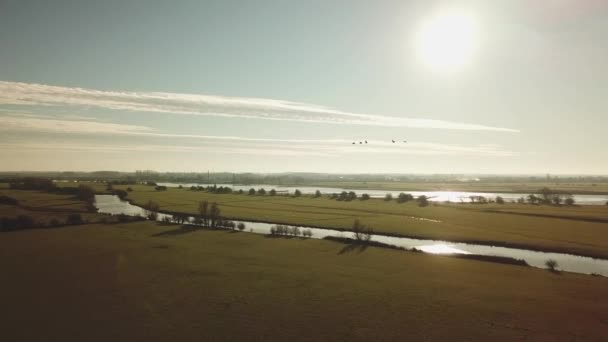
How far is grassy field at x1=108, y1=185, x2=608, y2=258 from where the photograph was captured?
2032 inches

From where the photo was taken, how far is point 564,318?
24.2m

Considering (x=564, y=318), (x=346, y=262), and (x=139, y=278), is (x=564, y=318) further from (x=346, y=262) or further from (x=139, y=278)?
(x=139, y=278)

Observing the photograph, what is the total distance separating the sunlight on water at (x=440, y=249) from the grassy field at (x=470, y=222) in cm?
474

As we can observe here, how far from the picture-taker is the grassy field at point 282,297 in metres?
22.3

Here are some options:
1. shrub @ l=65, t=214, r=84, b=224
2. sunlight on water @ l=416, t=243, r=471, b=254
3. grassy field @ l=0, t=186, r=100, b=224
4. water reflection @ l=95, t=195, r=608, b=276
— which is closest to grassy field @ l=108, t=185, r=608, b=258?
water reflection @ l=95, t=195, r=608, b=276

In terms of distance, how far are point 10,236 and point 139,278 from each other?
3342 centimetres

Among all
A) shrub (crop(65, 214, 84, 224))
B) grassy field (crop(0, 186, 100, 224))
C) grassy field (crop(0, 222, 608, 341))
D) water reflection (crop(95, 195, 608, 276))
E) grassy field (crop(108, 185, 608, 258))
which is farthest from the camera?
grassy field (crop(0, 186, 100, 224))

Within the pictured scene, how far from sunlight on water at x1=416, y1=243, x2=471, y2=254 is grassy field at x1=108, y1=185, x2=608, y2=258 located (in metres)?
4.74

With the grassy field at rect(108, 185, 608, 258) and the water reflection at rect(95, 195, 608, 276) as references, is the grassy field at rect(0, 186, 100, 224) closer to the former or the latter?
the grassy field at rect(108, 185, 608, 258)

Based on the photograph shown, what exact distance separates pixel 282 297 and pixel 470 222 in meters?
53.1

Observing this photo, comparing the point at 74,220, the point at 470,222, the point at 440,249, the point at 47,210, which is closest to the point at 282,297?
the point at 440,249

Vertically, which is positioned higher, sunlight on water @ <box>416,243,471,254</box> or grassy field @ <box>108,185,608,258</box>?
grassy field @ <box>108,185,608,258</box>

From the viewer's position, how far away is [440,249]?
49.4 meters

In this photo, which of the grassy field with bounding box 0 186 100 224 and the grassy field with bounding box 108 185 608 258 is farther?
the grassy field with bounding box 0 186 100 224
